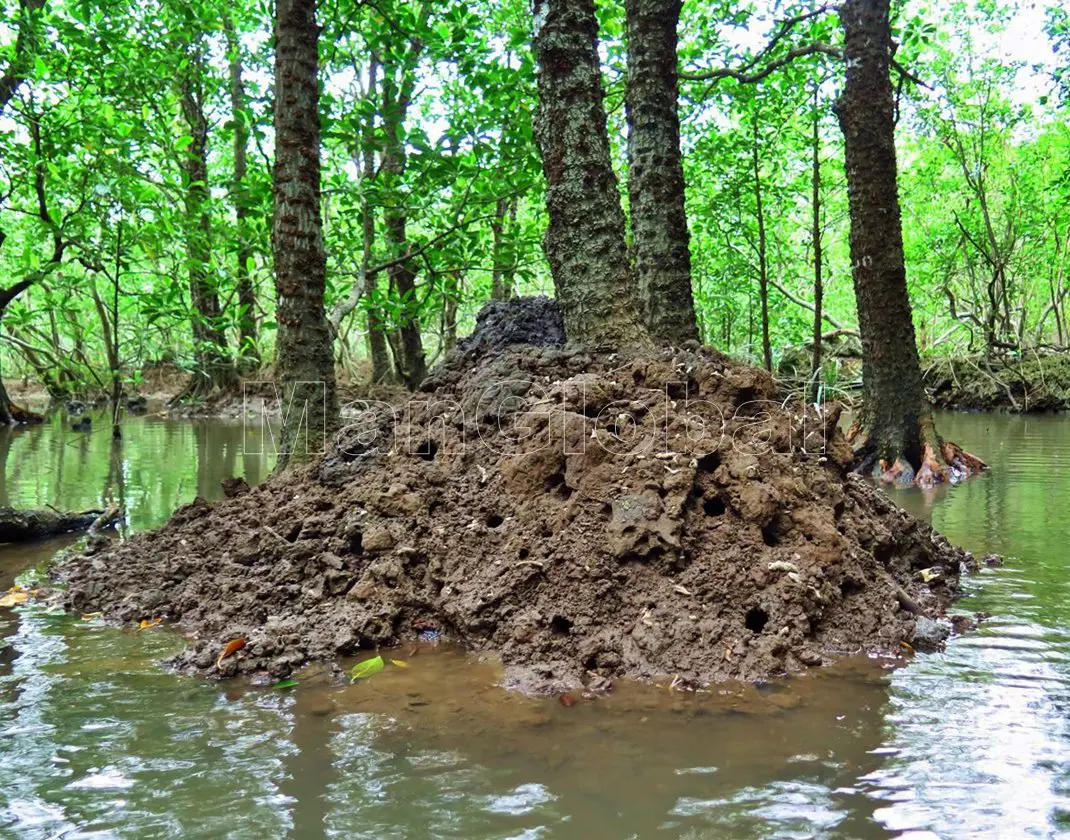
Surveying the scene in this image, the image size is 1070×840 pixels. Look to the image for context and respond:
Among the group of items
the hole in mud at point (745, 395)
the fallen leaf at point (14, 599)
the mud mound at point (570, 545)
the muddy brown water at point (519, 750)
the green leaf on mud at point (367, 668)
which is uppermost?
the hole in mud at point (745, 395)

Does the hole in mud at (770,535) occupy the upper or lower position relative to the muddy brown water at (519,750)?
upper

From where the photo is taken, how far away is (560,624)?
10.5 feet

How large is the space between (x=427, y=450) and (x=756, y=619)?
6.83 ft

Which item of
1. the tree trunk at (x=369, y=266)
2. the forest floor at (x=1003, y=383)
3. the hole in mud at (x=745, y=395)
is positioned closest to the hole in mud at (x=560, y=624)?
the hole in mud at (x=745, y=395)

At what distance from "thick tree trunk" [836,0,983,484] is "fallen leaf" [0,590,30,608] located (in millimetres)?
7616

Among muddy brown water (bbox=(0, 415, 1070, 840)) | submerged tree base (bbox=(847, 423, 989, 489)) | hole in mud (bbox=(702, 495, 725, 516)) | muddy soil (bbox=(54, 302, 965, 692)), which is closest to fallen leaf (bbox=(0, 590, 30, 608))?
muddy soil (bbox=(54, 302, 965, 692))

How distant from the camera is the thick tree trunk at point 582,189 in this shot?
4523mm

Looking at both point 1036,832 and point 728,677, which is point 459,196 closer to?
point 728,677

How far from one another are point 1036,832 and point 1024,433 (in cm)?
1404

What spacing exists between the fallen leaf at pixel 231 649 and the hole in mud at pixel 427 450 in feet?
5.05

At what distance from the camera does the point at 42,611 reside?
12.7 feet

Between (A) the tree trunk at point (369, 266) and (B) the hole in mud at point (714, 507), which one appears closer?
(B) the hole in mud at point (714, 507)

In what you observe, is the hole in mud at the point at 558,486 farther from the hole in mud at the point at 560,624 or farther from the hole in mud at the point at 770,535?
the hole in mud at the point at 770,535

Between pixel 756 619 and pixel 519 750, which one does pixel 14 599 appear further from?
pixel 756 619
